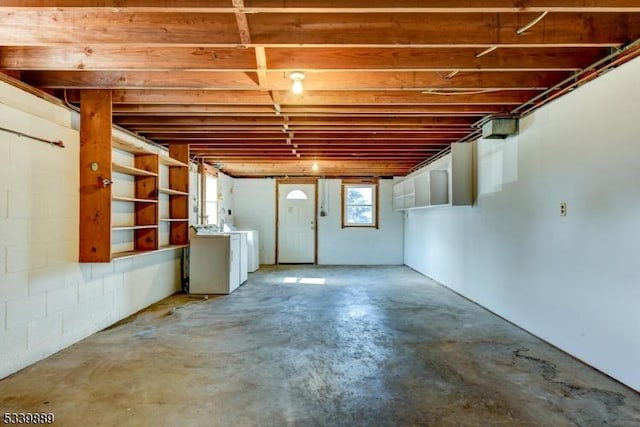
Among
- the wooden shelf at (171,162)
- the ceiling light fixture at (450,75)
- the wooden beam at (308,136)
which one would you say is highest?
the ceiling light fixture at (450,75)

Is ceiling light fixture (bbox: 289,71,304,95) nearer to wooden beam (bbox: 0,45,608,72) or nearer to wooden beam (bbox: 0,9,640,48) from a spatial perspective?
wooden beam (bbox: 0,45,608,72)

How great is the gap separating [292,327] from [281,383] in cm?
129

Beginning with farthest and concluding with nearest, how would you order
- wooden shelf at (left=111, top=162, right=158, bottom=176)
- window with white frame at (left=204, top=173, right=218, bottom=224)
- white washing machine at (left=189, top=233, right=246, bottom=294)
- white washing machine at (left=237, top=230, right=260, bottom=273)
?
1. white washing machine at (left=237, top=230, right=260, bottom=273)
2. window with white frame at (left=204, top=173, right=218, bottom=224)
3. white washing machine at (left=189, top=233, right=246, bottom=294)
4. wooden shelf at (left=111, top=162, right=158, bottom=176)

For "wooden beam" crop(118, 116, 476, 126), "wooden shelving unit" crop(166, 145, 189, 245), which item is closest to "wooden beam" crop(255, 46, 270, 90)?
"wooden beam" crop(118, 116, 476, 126)

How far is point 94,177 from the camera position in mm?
3354

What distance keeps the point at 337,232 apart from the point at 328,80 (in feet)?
19.8

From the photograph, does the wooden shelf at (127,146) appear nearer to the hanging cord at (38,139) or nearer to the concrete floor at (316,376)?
the hanging cord at (38,139)

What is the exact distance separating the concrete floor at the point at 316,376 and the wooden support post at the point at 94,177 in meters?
0.87

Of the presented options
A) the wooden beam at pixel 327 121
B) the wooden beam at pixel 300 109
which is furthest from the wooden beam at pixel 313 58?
the wooden beam at pixel 327 121

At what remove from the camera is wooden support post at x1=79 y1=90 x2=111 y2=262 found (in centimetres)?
335

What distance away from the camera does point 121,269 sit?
414 centimetres

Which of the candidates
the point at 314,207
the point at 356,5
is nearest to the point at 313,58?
the point at 356,5

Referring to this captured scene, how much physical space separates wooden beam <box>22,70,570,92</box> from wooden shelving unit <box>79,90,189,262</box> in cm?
26

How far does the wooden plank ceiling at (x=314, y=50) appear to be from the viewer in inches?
81.2
